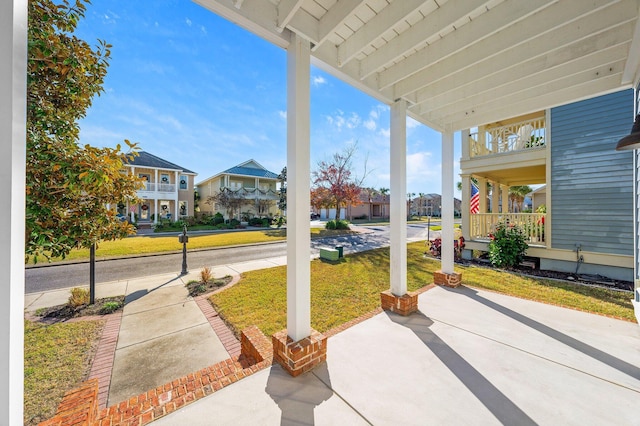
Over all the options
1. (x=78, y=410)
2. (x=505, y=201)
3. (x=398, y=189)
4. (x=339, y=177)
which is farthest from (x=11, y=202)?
(x=339, y=177)

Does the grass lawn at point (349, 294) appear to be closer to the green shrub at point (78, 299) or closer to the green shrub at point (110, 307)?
the green shrub at point (110, 307)

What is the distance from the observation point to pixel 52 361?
3166mm

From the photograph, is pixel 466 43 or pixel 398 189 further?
pixel 398 189

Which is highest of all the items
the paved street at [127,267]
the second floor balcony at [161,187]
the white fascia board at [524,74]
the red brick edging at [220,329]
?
the second floor balcony at [161,187]

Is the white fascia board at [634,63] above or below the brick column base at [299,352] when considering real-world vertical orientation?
above

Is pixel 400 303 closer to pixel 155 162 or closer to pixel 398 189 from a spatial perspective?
pixel 398 189

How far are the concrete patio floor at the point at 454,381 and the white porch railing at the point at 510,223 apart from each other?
4.94 m

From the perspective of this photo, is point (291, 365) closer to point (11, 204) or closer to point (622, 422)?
point (11, 204)

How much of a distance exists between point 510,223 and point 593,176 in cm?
237

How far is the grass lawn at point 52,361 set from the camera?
249 centimetres

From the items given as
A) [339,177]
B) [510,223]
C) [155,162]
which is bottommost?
[510,223]

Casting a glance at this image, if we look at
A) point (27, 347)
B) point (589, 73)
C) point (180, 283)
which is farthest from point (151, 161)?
point (589, 73)

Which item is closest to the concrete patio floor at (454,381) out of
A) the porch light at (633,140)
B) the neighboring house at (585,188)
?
the porch light at (633,140)

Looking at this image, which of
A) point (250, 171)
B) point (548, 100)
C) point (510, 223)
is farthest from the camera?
point (250, 171)
